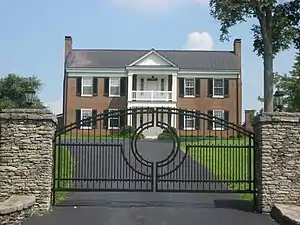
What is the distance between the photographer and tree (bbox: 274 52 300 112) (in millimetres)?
34969

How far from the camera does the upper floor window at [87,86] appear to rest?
Result: 145ft

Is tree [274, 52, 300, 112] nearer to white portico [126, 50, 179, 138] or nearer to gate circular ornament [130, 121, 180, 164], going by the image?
white portico [126, 50, 179, 138]

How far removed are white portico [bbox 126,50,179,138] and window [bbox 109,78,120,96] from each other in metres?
0.96

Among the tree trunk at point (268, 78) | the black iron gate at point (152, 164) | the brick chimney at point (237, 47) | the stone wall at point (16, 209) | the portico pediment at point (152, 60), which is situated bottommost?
the stone wall at point (16, 209)

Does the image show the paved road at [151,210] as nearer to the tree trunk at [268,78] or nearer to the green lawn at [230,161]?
the green lawn at [230,161]

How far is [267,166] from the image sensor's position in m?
10.9

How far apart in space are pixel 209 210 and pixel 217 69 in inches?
1332

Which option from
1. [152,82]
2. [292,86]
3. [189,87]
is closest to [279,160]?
[292,86]

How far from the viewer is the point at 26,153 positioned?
10.9 meters

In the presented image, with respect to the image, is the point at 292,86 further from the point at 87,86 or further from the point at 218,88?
the point at 87,86

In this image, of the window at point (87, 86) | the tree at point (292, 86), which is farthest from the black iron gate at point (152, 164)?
the window at point (87, 86)

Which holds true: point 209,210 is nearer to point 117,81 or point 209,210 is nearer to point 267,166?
point 267,166

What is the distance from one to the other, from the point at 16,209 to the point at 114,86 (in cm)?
3521

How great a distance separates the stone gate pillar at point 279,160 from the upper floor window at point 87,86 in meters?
33.9
